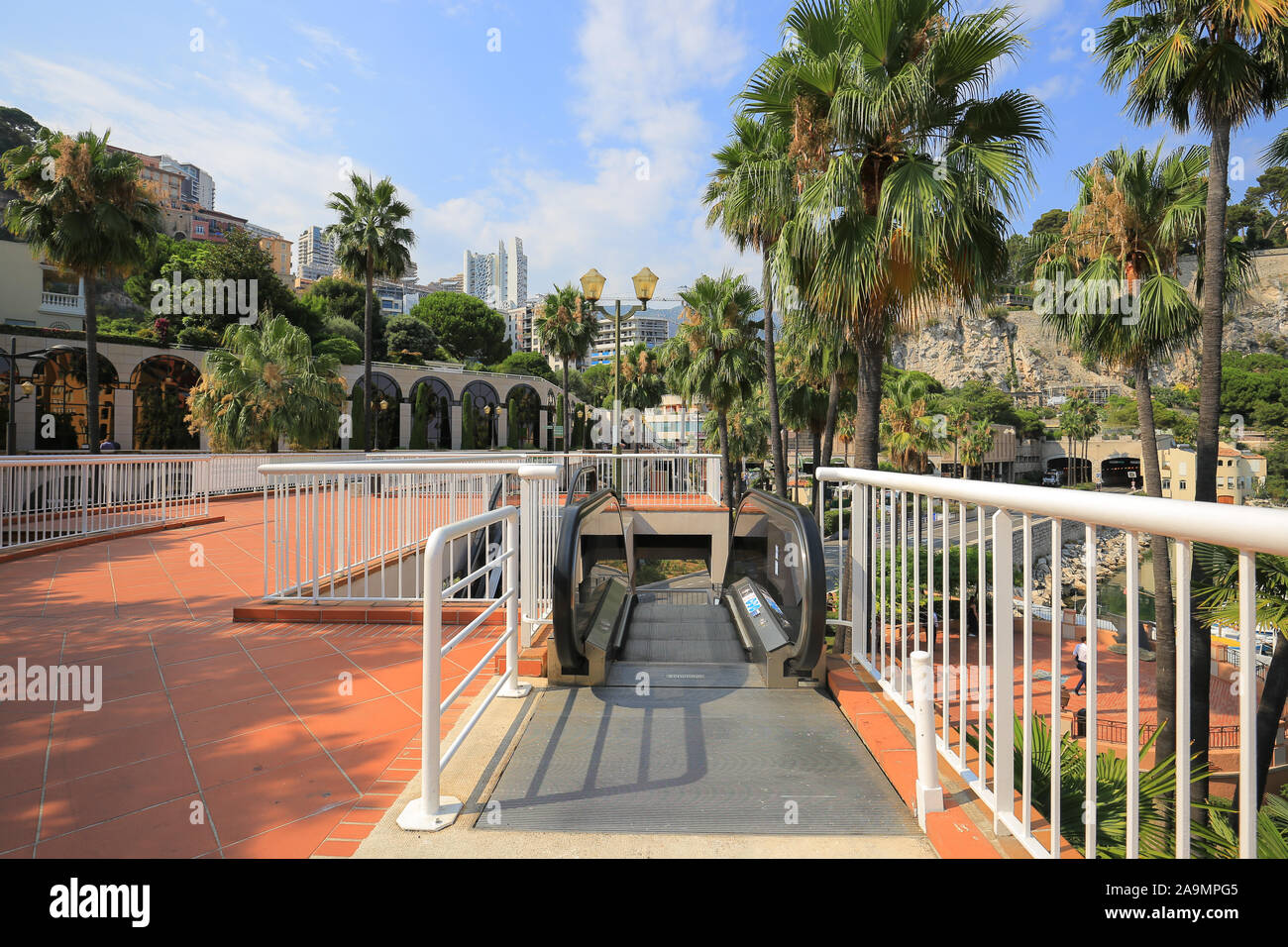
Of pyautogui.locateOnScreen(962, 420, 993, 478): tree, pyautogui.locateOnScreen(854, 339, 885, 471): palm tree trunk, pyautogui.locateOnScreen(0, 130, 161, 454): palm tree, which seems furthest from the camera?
pyautogui.locateOnScreen(962, 420, 993, 478): tree

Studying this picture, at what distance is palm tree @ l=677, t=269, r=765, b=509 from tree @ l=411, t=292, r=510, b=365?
46413 mm

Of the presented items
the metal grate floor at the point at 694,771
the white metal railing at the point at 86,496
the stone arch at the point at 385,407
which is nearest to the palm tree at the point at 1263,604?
the metal grate floor at the point at 694,771

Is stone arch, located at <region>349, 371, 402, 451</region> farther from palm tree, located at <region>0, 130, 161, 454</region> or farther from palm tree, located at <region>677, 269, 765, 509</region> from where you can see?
palm tree, located at <region>677, 269, 765, 509</region>

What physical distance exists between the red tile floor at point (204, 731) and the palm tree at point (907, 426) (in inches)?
1249

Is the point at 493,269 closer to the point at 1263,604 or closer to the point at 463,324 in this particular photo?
the point at 463,324

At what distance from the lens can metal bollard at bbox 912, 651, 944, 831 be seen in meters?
2.27

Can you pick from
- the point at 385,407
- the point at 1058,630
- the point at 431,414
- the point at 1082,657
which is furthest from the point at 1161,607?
the point at 431,414

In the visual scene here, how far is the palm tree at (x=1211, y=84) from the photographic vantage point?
1037 centimetres

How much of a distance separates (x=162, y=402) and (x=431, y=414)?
45.3 feet

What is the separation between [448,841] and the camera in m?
2.19

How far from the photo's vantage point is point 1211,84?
10828 mm

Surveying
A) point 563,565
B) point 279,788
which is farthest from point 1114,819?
point 279,788

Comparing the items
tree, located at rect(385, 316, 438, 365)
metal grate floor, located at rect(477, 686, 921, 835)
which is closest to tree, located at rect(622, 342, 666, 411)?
tree, located at rect(385, 316, 438, 365)

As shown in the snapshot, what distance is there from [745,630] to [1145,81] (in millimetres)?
13252
